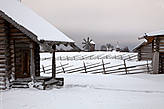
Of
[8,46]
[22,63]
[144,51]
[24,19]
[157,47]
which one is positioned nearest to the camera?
[8,46]

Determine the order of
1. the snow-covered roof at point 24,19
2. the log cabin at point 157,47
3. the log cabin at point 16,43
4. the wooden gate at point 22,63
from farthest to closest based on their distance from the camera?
the log cabin at point 157,47 < the wooden gate at point 22,63 < the snow-covered roof at point 24,19 < the log cabin at point 16,43

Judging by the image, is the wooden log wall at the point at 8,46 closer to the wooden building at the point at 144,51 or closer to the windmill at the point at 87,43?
the wooden building at the point at 144,51

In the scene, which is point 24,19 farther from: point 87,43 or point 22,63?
point 87,43

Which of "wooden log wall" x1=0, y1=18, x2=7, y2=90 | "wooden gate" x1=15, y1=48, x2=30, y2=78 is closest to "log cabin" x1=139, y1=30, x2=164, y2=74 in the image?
"wooden gate" x1=15, y1=48, x2=30, y2=78

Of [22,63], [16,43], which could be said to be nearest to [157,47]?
[22,63]

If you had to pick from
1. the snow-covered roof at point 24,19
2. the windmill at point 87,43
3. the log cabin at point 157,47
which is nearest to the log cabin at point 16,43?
the snow-covered roof at point 24,19

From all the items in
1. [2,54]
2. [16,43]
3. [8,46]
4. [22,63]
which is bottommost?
[22,63]

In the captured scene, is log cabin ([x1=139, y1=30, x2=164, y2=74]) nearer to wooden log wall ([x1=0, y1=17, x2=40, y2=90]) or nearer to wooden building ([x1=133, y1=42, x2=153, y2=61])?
wooden log wall ([x1=0, y1=17, x2=40, y2=90])

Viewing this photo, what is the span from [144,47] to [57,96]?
2850 centimetres

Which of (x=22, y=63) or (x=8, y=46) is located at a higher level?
(x=8, y=46)

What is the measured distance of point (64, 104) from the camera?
9102 mm

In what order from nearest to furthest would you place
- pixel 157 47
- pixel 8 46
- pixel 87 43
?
pixel 8 46 < pixel 157 47 < pixel 87 43

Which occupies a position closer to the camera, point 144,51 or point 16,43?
point 16,43

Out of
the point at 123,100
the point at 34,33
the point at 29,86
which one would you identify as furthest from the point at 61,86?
the point at 123,100
